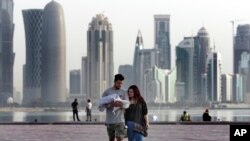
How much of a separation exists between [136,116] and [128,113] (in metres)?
0.20

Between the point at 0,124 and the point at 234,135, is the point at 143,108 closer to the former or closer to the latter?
the point at 234,135

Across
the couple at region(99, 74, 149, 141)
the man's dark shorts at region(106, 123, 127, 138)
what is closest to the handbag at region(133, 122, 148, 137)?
the couple at region(99, 74, 149, 141)

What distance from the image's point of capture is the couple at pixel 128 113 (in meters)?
13.6

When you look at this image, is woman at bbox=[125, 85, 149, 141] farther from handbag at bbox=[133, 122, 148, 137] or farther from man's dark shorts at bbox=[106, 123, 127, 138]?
man's dark shorts at bbox=[106, 123, 127, 138]

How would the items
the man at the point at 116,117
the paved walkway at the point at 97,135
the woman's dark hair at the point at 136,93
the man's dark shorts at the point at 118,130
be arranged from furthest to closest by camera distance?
the paved walkway at the point at 97,135, the man's dark shorts at the point at 118,130, the man at the point at 116,117, the woman's dark hair at the point at 136,93

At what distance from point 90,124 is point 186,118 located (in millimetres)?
5554

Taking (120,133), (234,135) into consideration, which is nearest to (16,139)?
(120,133)

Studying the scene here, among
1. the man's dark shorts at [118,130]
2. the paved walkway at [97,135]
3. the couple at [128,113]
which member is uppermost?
the couple at [128,113]

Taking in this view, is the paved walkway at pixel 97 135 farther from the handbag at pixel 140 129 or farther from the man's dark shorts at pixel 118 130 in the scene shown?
the handbag at pixel 140 129

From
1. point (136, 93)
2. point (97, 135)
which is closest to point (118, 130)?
point (136, 93)

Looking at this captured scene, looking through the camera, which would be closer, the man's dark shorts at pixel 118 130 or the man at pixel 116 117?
the man at pixel 116 117

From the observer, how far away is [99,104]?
45.0 ft

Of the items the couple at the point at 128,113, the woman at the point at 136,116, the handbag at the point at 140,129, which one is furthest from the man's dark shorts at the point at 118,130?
the handbag at the point at 140,129

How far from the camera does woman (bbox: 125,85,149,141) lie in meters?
13.6
